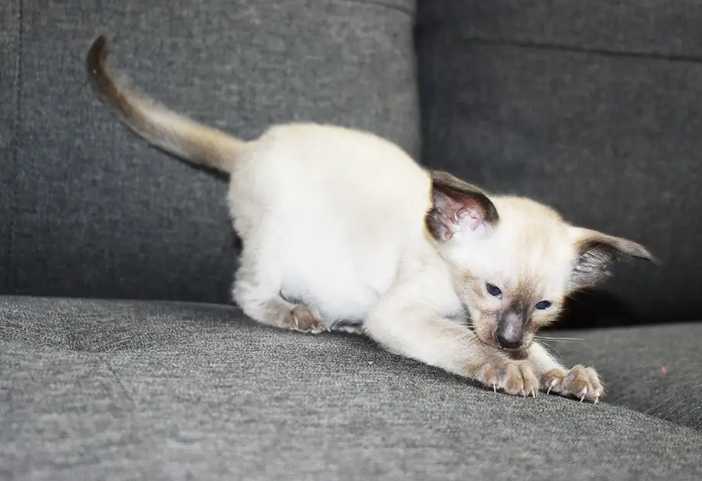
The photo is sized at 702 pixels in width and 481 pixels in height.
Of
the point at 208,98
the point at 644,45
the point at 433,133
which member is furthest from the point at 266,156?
the point at 644,45

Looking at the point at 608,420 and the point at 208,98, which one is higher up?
the point at 208,98

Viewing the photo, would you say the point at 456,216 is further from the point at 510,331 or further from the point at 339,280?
the point at 339,280

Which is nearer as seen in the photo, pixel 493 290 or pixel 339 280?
pixel 493 290

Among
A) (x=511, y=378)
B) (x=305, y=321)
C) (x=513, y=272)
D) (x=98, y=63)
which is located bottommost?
(x=305, y=321)

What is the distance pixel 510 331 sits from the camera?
145 cm

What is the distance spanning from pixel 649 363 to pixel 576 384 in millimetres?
384

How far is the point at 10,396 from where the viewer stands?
944mm

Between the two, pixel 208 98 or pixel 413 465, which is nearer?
pixel 413 465

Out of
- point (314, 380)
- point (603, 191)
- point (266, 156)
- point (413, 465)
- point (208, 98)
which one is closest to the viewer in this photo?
point (413, 465)

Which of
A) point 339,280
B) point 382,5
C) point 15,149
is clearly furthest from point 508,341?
point 15,149

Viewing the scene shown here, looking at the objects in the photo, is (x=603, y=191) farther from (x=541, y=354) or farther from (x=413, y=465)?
(x=413, y=465)

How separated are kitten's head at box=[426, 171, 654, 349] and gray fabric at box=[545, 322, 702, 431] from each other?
212 mm

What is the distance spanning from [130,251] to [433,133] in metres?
0.94

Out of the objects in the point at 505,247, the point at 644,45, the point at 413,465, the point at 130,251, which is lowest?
the point at 130,251
